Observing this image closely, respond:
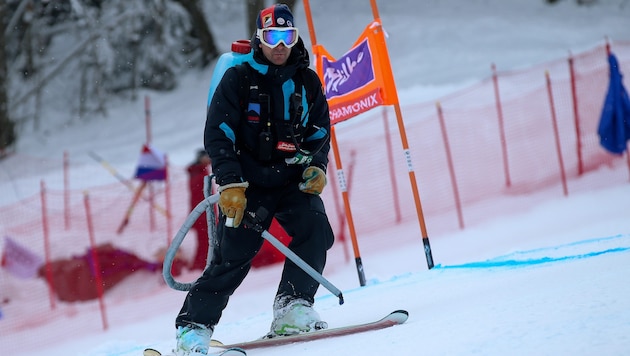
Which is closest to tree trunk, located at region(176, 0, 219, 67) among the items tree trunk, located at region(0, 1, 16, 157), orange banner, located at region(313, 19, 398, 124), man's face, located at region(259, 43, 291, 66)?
tree trunk, located at region(0, 1, 16, 157)

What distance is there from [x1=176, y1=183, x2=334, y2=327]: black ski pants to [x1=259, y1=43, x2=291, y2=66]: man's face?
621 millimetres

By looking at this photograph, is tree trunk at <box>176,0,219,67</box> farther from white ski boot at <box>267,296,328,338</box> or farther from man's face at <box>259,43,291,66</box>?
white ski boot at <box>267,296,328,338</box>

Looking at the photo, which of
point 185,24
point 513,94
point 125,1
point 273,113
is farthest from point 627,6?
point 273,113

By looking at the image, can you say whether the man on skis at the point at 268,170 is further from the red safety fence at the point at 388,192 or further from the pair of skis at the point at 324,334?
the red safety fence at the point at 388,192

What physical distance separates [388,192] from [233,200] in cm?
749

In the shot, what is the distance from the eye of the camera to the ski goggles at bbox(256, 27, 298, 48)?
3939mm

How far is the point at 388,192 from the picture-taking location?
11.1m

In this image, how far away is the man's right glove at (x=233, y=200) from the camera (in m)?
3.78

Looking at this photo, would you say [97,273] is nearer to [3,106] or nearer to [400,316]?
[400,316]

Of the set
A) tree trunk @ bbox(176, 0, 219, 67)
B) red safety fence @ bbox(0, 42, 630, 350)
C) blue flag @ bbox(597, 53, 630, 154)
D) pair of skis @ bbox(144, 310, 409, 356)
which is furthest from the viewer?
tree trunk @ bbox(176, 0, 219, 67)

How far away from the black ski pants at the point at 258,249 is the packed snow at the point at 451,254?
0.32 m

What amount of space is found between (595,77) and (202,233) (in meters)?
6.68

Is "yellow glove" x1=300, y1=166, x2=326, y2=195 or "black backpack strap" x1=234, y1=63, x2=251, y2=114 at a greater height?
"black backpack strap" x1=234, y1=63, x2=251, y2=114

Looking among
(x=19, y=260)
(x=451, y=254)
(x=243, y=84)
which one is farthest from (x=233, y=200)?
(x=19, y=260)
